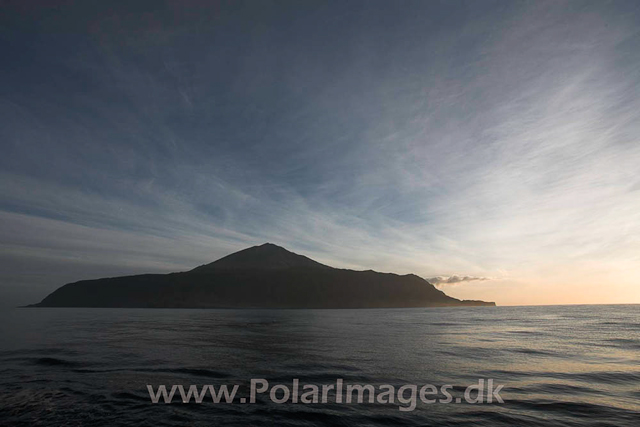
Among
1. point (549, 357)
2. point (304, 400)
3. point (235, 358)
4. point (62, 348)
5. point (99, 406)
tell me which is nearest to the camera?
point (99, 406)

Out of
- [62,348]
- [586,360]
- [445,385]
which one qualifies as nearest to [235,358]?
[445,385]

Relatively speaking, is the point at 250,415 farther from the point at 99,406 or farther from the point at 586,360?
the point at 586,360

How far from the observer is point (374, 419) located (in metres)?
13.0

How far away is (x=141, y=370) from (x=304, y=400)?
13.0m

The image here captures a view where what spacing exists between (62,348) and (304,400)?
3085 centimetres

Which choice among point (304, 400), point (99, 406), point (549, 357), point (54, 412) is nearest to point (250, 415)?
point (304, 400)

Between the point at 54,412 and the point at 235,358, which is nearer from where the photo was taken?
the point at 54,412

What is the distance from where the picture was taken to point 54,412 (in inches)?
512

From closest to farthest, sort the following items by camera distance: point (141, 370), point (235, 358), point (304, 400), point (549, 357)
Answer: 1. point (304, 400)
2. point (141, 370)
3. point (235, 358)
4. point (549, 357)

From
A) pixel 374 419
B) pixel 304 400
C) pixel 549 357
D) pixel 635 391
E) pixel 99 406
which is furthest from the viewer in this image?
pixel 549 357

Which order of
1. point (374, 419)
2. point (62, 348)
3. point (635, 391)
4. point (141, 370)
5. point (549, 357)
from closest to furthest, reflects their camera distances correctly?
point (374, 419) → point (635, 391) → point (141, 370) → point (549, 357) → point (62, 348)

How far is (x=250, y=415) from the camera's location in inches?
520

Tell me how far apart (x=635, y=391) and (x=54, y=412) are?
29519 mm

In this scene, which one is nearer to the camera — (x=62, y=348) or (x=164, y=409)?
(x=164, y=409)
